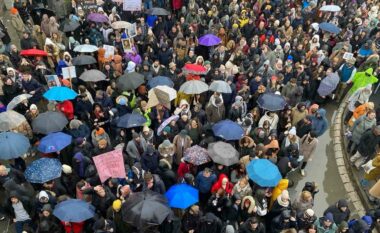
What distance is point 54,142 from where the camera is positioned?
8305mm

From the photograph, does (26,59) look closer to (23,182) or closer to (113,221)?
(23,182)

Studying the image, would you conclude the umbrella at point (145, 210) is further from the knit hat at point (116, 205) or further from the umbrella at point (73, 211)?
the umbrella at point (73, 211)

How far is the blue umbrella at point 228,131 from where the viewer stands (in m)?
8.75

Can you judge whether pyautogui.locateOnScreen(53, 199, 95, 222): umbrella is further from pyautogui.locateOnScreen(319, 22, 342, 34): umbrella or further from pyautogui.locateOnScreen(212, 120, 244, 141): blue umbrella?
pyautogui.locateOnScreen(319, 22, 342, 34): umbrella

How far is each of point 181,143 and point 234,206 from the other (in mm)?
2002

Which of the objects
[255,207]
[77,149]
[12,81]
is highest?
[12,81]

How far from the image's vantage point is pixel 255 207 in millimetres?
7414

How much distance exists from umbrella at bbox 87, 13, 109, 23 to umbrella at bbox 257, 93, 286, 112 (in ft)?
21.0

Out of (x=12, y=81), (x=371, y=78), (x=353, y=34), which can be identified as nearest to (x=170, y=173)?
(x=12, y=81)

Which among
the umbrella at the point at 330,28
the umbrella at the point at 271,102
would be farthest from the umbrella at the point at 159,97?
the umbrella at the point at 330,28

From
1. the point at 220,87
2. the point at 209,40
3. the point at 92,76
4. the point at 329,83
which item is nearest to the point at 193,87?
the point at 220,87

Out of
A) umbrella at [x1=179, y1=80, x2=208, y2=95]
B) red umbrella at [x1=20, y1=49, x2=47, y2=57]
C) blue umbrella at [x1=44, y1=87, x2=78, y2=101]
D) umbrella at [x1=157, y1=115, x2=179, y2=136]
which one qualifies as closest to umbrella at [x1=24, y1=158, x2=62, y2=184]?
blue umbrella at [x1=44, y1=87, x2=78, y2=101]

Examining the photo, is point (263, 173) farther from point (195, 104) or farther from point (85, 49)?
point (85, 49)

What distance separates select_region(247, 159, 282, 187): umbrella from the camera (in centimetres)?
765
